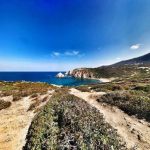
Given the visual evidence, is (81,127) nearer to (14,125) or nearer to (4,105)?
(14,125)

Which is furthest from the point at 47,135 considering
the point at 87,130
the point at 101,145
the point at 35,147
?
the point at 101,145

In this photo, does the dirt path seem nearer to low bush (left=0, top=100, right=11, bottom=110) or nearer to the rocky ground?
the rocky ground

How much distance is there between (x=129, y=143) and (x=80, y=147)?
14.6 ft

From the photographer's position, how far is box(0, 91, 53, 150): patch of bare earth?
52.0 feet

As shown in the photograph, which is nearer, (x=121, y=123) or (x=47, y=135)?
(x=47, y=135)

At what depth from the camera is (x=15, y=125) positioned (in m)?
20.5

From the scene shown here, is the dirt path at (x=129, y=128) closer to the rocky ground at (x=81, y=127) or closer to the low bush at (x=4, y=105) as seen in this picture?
the rocky ground at (x=81, y=127)

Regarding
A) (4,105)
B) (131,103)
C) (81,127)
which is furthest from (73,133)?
(4,105)

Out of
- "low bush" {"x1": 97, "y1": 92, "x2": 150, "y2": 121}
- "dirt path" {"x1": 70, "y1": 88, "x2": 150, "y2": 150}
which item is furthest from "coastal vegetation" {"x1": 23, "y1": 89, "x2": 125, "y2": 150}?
"low bush" {"x1": 97, "y1": 92, "x2": 150, "y2": 121}

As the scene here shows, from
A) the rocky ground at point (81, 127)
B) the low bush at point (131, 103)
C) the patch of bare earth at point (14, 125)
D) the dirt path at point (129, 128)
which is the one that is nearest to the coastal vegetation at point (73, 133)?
the rocky ground at point (81, 127)

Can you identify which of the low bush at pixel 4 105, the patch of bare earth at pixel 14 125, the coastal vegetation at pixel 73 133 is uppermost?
the coastal vegetation at pixel 73 133

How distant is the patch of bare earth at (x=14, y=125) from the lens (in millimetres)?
15864

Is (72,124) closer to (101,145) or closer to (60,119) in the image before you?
(60,119)

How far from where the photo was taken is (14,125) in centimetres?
2055
